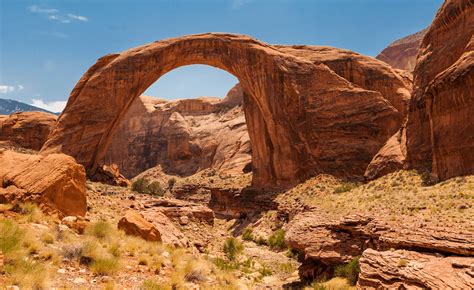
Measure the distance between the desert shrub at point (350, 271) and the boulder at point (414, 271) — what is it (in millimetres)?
1263

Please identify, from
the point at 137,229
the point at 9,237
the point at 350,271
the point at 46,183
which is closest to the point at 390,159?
the point at 350,271

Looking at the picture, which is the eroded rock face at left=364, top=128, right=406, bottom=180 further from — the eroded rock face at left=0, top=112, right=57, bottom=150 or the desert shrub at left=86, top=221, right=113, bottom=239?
the eroded rock face at left=0, top=112, right=57, bottom=150

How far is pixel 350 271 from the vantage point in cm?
1052

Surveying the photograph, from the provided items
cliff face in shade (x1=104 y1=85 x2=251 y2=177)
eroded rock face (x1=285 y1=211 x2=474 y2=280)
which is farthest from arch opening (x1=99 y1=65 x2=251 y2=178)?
eroded rock face (x1=285 y1=211 x2=474 y2=280)

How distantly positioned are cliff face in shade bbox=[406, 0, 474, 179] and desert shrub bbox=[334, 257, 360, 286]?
8.35m

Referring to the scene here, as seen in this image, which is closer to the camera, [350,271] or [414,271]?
[414,271]

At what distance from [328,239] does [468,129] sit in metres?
8.80

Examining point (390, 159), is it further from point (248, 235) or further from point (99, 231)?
point (99, 231)

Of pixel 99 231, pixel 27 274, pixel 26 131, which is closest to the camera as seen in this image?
pixel 27 274

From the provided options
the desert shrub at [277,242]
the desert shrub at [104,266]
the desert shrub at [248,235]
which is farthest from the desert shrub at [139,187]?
the desert shrub at [104,266]

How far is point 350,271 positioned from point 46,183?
894cm

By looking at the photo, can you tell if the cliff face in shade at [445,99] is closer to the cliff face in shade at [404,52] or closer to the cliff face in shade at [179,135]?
the cliff face in shade at [179,135]

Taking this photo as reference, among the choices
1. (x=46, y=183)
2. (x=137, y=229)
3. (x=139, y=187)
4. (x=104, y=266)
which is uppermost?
(x=46, y=183)

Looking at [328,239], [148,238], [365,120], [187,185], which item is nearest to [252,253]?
[328,239]
